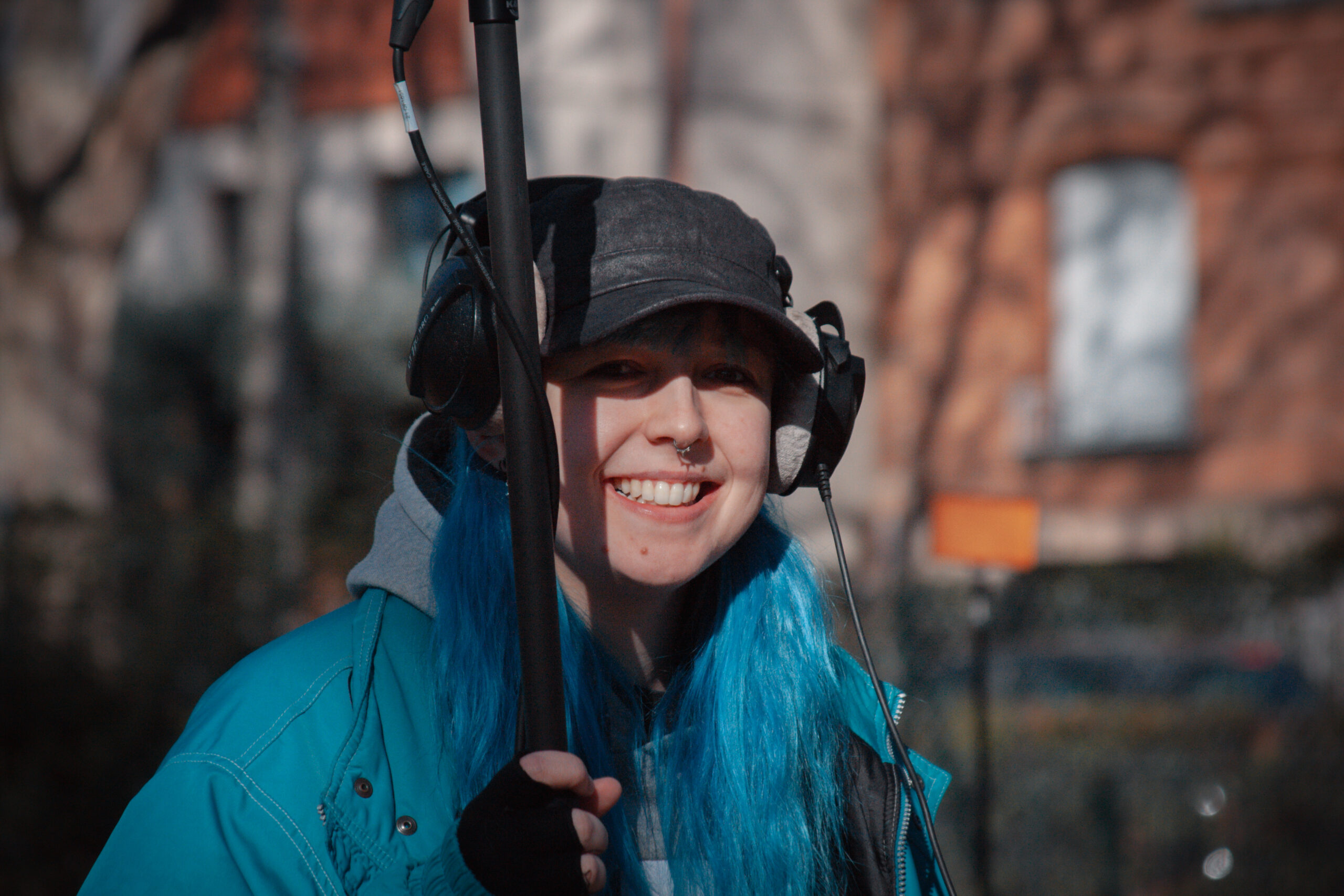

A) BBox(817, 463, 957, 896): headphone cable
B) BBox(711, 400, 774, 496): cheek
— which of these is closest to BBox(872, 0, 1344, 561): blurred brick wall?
BBox(817, 463, 957, 896): headphone cable

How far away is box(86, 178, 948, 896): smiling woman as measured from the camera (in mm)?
1354

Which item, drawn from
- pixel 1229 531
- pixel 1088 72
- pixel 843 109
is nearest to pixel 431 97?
pixel 843 109

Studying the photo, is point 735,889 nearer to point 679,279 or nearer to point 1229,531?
point 679,279

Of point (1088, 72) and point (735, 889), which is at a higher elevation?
point (1088, 72)

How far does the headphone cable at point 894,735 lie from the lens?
1.74 m

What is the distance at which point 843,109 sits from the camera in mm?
10602

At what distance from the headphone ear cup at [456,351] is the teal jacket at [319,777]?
0.92 feet

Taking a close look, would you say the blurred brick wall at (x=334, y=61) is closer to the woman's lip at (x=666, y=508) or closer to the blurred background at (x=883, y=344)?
the blurred background at (x=883, y=344)

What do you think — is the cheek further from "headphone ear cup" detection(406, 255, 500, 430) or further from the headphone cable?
"headphone ear cup" detection(406, 255, 500, 430)

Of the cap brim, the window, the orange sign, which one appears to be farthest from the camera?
the window

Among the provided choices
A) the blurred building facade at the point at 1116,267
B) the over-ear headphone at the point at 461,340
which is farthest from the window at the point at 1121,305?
the over-ear headphone at the point at 461,340

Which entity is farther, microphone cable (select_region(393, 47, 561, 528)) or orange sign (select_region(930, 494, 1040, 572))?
orange sign (select_region(930, 494, 1040, 572))

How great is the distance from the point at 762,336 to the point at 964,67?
32.5ft

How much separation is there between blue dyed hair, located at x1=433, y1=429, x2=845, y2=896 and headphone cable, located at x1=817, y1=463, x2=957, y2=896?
0.35 feet
